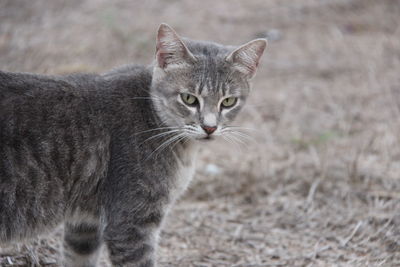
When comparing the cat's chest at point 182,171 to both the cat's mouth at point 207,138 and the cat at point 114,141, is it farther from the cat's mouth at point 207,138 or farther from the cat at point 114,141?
the cat's mouth at point 207,138

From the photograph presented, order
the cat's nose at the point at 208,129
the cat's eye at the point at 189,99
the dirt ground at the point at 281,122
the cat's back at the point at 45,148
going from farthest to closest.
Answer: the dirt ground at the point at 281,122 < the cat's eye at the point at 189,99 < the cat's nose at the point at 208,129 < the cat's back at the point at 45,148

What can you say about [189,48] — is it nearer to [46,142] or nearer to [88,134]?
[88,134]

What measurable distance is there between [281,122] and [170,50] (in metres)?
3.34

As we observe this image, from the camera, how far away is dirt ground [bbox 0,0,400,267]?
4.88 meters

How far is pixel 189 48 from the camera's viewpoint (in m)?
4.34

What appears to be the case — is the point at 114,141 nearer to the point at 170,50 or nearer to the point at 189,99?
the point at 189,99

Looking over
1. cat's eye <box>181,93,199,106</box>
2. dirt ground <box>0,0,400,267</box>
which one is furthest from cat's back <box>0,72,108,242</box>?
dirt ground <box>0,0,400,267</box>

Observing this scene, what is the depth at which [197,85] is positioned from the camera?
412 cm

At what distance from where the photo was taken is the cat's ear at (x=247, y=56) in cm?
423

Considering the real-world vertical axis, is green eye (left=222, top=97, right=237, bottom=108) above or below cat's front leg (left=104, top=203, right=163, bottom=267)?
above

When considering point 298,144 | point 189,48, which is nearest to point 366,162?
point 298,144

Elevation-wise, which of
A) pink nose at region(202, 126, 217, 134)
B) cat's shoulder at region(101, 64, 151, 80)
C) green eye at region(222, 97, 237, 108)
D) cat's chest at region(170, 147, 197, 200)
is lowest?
cat's chest at region(170, 147, 197, 200)

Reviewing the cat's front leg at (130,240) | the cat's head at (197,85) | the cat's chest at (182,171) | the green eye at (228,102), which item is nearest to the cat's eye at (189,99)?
the cat's head at (197,85)

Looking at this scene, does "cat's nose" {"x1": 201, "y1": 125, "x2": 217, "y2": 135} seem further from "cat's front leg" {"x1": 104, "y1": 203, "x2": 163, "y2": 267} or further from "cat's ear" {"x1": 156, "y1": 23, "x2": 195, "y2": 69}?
"cat's front leg" {"x1": 104, "y1": 203, "x2": 163, "y2": 267}
